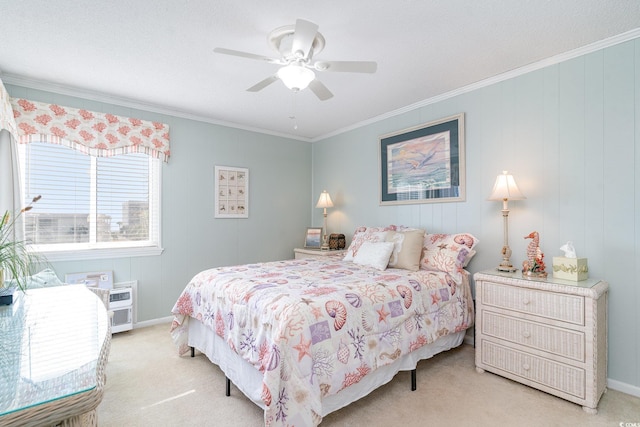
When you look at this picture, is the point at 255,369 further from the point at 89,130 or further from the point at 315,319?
the point at 89,130

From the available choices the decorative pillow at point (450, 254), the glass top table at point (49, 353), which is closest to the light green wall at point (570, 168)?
the decorative pillow at point (450, 254)

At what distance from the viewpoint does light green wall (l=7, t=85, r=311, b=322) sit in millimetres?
3592

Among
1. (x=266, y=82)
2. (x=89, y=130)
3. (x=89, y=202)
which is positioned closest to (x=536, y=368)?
(x=266, y=82)

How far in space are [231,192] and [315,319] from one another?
2.95 metres

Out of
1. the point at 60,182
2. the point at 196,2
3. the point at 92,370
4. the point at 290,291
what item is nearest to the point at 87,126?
the point at 60,182

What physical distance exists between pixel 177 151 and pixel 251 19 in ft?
7.54

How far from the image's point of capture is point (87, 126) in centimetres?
327

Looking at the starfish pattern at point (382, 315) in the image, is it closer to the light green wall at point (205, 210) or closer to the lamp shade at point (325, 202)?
the lamp shade at point (325, 202)

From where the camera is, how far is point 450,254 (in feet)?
9.29

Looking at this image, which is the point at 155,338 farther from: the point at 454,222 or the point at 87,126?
the point at 454,222

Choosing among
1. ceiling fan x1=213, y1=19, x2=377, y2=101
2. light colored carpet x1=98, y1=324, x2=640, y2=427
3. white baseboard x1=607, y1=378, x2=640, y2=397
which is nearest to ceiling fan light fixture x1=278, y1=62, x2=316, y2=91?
ceiling fan x1=213, y1=19, x2=377, y2=101

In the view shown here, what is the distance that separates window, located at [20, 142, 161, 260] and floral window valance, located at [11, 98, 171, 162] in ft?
0.35

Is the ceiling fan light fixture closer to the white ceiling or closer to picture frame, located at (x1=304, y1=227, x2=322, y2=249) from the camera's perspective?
Answer: the white ceiling

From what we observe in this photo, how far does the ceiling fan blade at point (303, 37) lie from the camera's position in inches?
67.4
